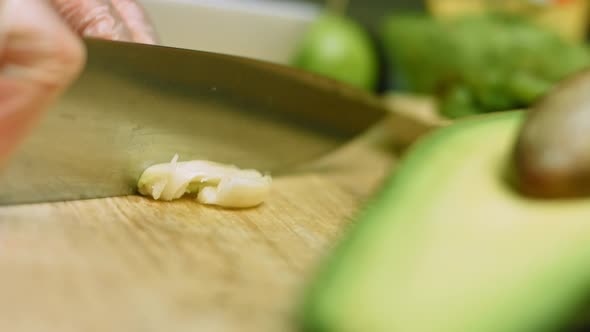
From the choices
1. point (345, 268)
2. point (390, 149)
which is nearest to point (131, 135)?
point (345, 268)

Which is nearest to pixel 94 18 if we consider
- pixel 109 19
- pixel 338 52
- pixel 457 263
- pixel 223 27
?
pixel 109 19

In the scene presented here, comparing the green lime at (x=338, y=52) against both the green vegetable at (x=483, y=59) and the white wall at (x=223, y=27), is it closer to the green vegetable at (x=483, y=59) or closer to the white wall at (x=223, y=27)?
the green vegetable at (x=483, y=59)

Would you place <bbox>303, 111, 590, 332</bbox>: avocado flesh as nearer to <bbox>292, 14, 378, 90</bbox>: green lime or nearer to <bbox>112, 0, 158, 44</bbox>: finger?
<bbox>112, 0, 158, 44</bbox>: finger

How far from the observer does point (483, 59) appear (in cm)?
108

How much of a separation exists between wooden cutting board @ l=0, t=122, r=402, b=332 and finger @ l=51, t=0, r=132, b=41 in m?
0.16

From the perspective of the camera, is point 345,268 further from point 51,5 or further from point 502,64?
point 502,64

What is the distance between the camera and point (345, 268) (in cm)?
34

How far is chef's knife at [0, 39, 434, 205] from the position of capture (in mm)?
501

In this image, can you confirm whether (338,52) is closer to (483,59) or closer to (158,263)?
(483,59)

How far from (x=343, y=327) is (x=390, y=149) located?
27.1 inches

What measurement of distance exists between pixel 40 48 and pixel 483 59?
825mm

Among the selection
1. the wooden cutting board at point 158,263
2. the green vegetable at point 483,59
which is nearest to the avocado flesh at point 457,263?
the wooden cutting board at point 158,263

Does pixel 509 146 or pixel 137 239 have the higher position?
pixel 509 146

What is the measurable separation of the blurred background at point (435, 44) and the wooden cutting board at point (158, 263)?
0.20 m
